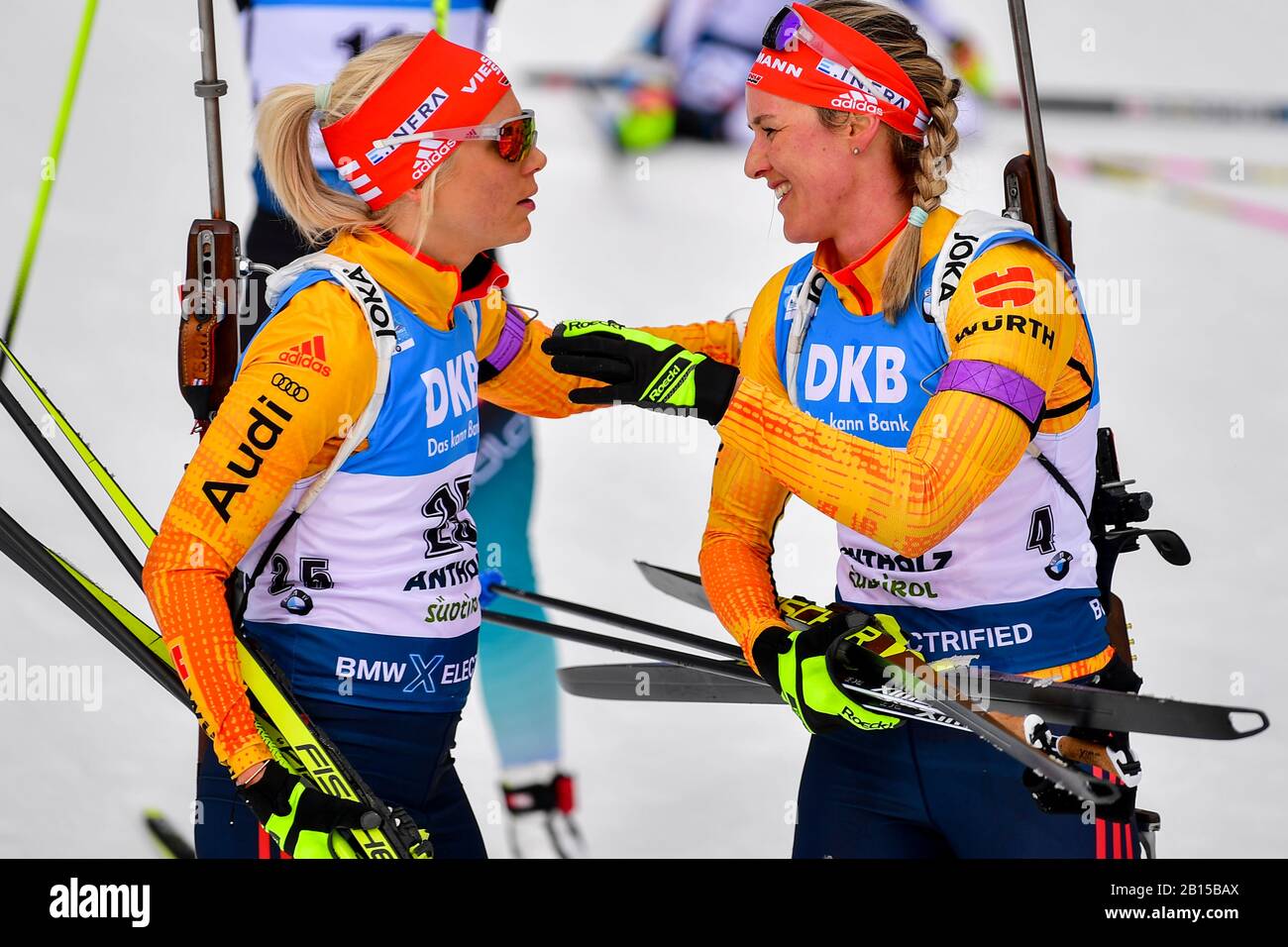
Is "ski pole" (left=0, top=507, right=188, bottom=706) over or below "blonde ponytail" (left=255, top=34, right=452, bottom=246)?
below

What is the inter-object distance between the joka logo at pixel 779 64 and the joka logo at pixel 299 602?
1088 mm

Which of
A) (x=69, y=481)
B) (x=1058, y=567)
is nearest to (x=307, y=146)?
(x=69, y=481)

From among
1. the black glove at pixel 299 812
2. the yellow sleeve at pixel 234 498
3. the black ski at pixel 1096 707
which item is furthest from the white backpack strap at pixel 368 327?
the black ski at pixel 1096 707

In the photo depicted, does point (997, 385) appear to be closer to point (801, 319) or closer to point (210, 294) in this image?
point (801, 319)

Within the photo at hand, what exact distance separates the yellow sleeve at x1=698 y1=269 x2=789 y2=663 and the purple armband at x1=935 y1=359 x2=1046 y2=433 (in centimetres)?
44

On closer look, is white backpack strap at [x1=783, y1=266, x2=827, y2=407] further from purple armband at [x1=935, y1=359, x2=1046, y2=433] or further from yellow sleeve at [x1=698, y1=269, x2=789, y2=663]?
purple armband at [x1=935, y1=359, x2=1046, y2=433]

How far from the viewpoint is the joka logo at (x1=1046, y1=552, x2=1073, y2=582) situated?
7.95 feet

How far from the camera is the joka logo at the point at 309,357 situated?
210 centimetres

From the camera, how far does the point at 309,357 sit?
2.10 meters

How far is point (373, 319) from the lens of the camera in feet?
7.11

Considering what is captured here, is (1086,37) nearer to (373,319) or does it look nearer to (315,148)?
(315,148)

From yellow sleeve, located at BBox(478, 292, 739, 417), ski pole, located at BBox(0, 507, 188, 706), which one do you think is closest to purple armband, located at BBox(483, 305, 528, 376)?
yellow sleeve, located at BBox(478, 292, 739, 417)

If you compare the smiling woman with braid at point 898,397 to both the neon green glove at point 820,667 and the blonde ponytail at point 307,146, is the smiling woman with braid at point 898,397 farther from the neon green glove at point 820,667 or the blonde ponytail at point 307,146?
the blonde ponytail at point 307,146
